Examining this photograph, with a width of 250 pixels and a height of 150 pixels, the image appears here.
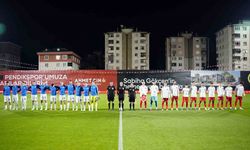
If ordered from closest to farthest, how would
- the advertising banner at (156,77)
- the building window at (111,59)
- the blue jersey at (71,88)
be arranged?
the blue jersey at (71,88) < the advertising banner at (156,77) < the building window at (111,59)

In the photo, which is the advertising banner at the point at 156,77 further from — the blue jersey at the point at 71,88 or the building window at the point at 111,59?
the building window at the point at 111,59

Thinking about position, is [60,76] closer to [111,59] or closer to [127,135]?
[127,135]

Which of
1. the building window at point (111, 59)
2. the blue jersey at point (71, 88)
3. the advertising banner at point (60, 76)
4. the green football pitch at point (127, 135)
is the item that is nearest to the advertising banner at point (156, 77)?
the advertising banner at point (60, 76)

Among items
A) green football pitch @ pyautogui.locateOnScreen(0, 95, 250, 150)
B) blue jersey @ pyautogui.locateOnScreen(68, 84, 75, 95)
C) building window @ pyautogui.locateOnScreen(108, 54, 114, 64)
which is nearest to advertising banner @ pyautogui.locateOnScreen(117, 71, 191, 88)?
blue jersey @ pyautogui.locateOnScreen(68, 84, 75, 95)

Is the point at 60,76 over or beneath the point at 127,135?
over

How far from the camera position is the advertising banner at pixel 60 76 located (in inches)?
1711

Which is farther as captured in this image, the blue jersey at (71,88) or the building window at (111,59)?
the building window at (111,59)

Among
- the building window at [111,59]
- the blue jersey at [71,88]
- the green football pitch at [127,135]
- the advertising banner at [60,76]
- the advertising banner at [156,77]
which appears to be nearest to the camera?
the green football pitch at [127,135]

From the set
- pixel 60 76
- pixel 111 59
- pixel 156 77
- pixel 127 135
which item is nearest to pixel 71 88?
pixel 127 135

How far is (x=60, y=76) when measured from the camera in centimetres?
4406

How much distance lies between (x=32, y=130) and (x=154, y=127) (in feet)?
16.8

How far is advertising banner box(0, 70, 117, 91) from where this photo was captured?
43469 millimetres

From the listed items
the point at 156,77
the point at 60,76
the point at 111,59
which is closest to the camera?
the point at 156,77

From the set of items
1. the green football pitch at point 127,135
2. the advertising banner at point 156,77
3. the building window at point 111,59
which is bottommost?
the green football pitch at point 127,135
